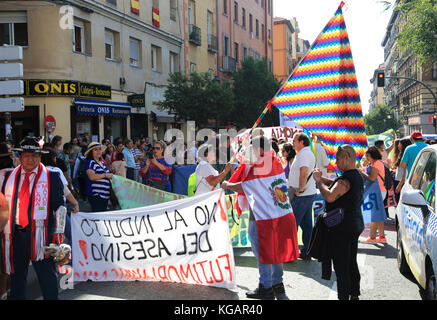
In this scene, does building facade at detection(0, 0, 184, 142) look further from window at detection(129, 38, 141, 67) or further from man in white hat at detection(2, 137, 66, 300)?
man in white hat at detection(2, 137, 66, 300)

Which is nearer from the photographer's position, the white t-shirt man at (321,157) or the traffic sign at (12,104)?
the white t-shirt man at (321,157)

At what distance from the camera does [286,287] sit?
19.3 ft

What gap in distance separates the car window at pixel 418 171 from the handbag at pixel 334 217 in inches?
47.3

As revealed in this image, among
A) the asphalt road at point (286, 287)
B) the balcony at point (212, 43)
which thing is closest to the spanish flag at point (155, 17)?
the balcony at point (212, 43)

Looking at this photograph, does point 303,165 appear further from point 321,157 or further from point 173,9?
point 173,9

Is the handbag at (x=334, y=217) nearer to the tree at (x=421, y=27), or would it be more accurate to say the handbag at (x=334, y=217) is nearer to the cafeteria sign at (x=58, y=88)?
the cafeteria sign at (x=58, y=88)

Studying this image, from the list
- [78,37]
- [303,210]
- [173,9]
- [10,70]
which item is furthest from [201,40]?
[303,210]

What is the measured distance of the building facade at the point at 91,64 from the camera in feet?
58.1

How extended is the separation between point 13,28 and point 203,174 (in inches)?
542

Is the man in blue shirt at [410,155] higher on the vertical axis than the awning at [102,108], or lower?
lower

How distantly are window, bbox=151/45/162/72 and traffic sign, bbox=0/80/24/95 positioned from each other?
1711 cm

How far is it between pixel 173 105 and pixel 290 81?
17574 mm
